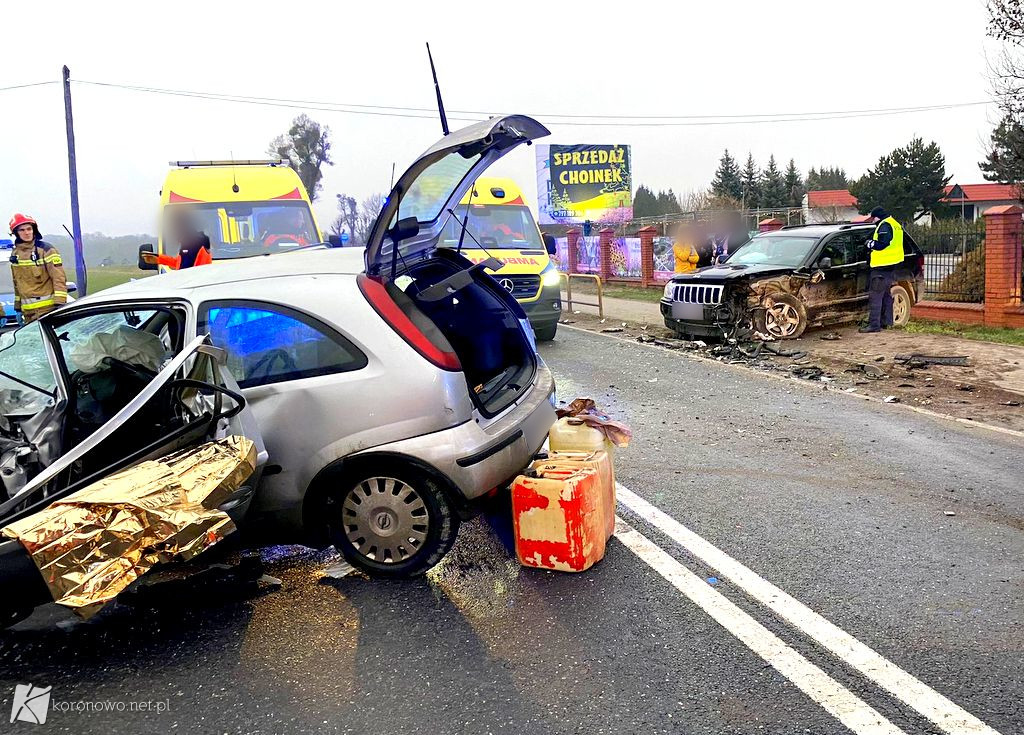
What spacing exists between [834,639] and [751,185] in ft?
212

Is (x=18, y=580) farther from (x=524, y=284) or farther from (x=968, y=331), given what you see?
(x=968, y=331)

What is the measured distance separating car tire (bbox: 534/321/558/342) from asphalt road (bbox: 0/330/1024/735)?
728cm

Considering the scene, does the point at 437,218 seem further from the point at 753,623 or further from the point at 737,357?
the point at 737,357

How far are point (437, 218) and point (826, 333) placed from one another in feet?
30.8

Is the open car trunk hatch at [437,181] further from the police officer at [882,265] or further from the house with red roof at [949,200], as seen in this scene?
the house with red roof at [949,200]

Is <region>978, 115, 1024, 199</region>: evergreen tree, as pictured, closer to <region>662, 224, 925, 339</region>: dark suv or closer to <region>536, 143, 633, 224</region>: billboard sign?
<region>662, 224, 925, 339</region>: dark suv

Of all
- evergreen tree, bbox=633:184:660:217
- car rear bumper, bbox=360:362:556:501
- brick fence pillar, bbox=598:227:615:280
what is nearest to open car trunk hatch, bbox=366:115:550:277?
car rear bumper, bbox=360:362:556:501

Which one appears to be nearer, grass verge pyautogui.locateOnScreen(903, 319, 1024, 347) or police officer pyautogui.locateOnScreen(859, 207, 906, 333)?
grass verge pyautogui.locateOnScreen(903, 319, 1024, 347)

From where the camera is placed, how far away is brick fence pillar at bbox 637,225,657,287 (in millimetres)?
24828

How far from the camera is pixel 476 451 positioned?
372 cm

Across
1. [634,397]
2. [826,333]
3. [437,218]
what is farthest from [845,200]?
[437,218]

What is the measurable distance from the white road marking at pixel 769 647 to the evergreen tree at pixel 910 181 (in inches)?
1964

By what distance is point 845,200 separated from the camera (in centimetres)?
6166

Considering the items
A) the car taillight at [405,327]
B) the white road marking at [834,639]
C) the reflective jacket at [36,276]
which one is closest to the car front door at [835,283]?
the white road marking at [834,639]
